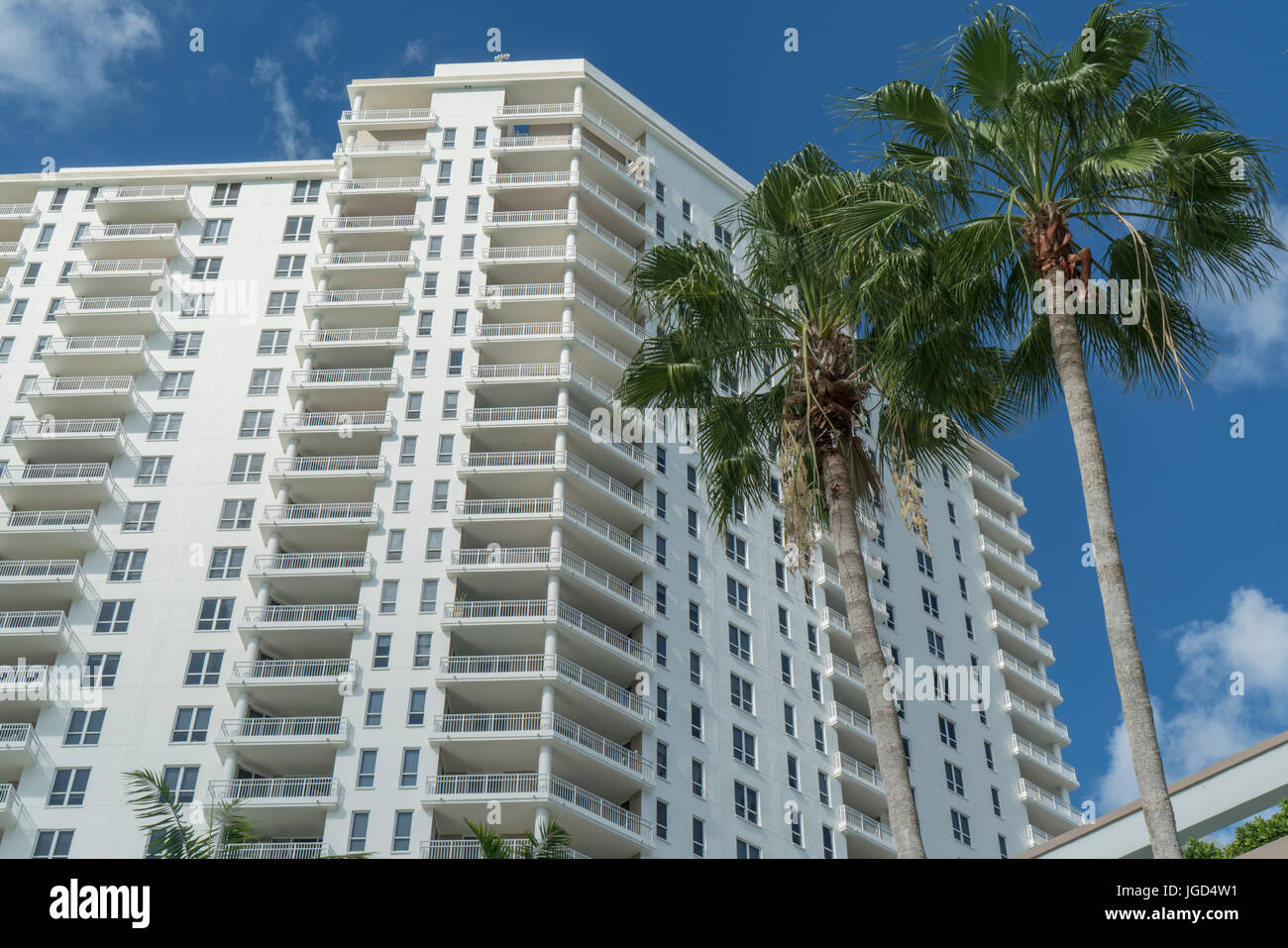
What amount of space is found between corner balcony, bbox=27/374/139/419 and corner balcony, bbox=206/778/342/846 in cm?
2178

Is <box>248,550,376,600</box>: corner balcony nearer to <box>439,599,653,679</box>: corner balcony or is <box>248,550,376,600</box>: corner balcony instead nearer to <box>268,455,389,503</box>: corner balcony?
<box>268,455,389,503</box>: corner balcony

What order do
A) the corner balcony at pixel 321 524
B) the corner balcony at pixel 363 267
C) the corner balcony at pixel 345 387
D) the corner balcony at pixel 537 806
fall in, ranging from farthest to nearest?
1. the corner balcony at pixel 363 267
2. the corner balcony at pixel 345 387
3. the corner balcony at pixel 321 524
4. the corner balcony at pixel 537 806

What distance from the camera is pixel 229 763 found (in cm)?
5428

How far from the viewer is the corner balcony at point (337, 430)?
63781mm

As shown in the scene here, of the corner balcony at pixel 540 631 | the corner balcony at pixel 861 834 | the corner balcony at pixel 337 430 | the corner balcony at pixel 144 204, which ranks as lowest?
the corner balcony at pixel 861 834

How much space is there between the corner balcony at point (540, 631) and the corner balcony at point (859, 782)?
11.3 m

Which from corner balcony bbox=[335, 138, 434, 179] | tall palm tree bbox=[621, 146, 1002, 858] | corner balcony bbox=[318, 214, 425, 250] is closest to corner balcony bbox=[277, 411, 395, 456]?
corner balcony bbox=[318, 214, 425, 250]

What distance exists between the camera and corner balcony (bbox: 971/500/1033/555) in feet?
283

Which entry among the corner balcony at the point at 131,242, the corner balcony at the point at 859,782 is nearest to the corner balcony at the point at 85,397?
the corner balcony at the point at 131,242

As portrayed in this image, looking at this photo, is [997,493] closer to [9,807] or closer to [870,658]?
[9,807]

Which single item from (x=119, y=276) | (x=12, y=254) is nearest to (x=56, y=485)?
(x=119, y=276)

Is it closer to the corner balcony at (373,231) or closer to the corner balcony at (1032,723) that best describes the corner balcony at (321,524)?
the corner balcony at (373,231)

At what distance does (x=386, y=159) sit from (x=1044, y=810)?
51077mm
